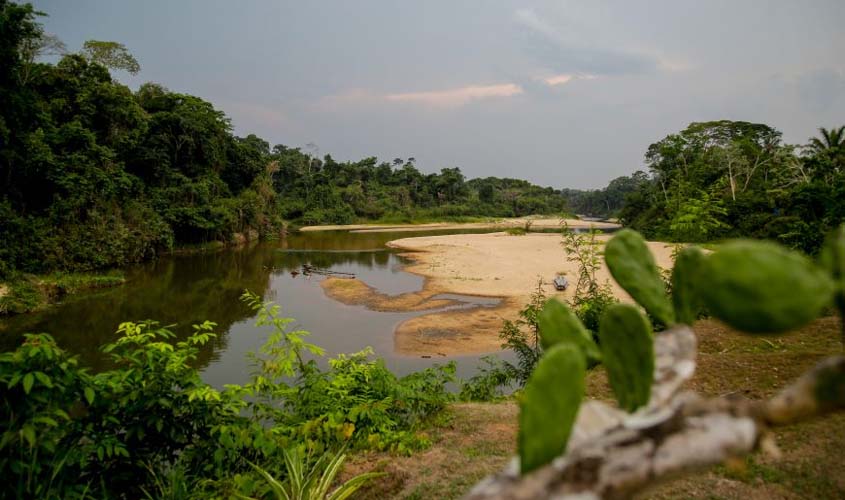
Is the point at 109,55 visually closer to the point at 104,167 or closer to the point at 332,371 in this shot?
the point at 104,167

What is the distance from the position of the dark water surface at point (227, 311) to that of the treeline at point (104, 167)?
2.12m

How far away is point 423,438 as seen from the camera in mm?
4062

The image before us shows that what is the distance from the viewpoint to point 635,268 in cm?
79

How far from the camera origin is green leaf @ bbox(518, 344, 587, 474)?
1.67 feet

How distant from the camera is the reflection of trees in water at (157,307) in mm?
9750

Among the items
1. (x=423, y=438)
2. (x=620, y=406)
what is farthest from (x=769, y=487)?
(x=620, y=406)

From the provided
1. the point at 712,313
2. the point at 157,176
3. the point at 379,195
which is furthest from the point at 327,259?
the point at 379,195

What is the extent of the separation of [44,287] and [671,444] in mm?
16990

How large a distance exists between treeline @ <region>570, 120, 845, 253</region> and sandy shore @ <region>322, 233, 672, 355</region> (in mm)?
1648

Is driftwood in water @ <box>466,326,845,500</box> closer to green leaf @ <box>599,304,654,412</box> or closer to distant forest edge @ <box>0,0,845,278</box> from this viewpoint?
green leaf @ <box>599,304,654,412</box>

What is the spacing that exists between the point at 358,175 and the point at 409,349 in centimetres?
5100

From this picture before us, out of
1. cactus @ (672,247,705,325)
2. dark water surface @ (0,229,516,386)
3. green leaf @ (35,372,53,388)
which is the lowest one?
dark water surface @ (0,229,516,386)

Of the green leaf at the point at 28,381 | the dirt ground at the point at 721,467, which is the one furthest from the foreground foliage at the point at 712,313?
the green leaf at the point at 28,381

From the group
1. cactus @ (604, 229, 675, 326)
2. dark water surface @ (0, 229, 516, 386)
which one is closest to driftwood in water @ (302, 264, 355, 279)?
dark water surface @ (0, 229, 516, 386)
